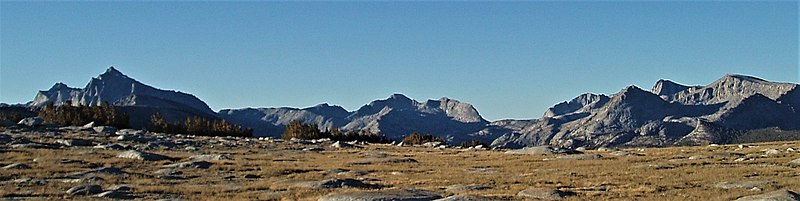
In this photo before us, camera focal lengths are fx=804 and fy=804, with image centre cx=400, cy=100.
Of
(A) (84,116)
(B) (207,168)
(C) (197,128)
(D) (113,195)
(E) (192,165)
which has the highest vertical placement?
(A) (84,116)

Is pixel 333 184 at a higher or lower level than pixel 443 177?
lower

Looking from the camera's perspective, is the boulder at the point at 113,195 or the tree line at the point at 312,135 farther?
the tree line at the point at 312,135

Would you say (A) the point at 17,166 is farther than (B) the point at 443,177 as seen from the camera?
Yes

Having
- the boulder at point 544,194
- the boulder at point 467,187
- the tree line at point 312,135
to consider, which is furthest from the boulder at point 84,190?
the tree line at point 312,135

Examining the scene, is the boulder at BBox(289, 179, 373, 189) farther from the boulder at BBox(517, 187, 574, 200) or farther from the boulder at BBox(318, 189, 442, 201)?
the boulder at BBox(517, 187, 574, 200)

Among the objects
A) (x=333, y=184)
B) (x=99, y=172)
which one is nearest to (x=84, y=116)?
(x=99, y=172)

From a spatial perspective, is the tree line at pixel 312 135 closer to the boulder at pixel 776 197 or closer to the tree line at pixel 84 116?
the tree line at pixel 84 116

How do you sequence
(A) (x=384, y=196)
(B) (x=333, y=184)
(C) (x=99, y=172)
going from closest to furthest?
(A) (x=384, y=196)
(B) (x=333, y=184)
(C) (x=99, y=172)

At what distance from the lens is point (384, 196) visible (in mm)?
35156

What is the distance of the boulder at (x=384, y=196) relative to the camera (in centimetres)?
3453

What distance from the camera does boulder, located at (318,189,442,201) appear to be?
34531mm

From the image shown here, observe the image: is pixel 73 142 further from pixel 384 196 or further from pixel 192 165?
pixel 384 196

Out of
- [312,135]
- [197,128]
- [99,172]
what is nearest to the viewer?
[99,172]

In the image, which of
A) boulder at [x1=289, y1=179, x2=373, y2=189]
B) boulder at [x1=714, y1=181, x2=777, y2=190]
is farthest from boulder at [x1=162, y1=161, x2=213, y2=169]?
boulder at [x1=714, y1=181, x2=777, y2=190]
